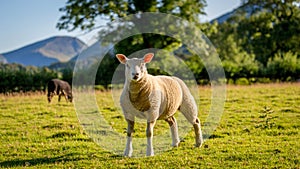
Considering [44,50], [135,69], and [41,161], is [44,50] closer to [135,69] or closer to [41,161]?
[41,161]

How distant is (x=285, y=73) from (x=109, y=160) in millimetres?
27906

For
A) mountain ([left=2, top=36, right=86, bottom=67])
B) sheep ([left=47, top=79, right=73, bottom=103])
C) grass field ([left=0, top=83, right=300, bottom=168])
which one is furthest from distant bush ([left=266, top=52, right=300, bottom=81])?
mountain ([left=2, top=36, right=86, bottom=67])

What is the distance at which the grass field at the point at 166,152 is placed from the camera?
7.98 m

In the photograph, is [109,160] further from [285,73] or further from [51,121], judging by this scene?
[285,73]

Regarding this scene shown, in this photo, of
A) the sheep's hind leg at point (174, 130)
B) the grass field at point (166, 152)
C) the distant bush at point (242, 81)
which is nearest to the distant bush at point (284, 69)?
the distant bush at point (242, 81)

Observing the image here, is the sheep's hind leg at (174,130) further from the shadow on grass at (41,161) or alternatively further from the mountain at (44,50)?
the mountain at (44,50)

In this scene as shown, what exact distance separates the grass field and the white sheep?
0.78 meters

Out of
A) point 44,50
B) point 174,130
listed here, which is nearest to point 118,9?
point 174,130

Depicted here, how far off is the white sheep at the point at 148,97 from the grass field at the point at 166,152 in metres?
0.78

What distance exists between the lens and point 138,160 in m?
8.09

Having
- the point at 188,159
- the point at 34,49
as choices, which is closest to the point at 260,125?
the point at 188,159

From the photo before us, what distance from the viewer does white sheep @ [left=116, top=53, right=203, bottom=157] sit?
7516 mm

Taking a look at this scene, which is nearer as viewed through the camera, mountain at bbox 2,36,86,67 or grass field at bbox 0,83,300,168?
grass field at bbox 0,83,300,168

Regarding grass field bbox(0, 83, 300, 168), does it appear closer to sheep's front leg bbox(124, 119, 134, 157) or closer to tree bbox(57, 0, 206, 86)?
sheep's front leg bbox(124, 119, 134, 157)
